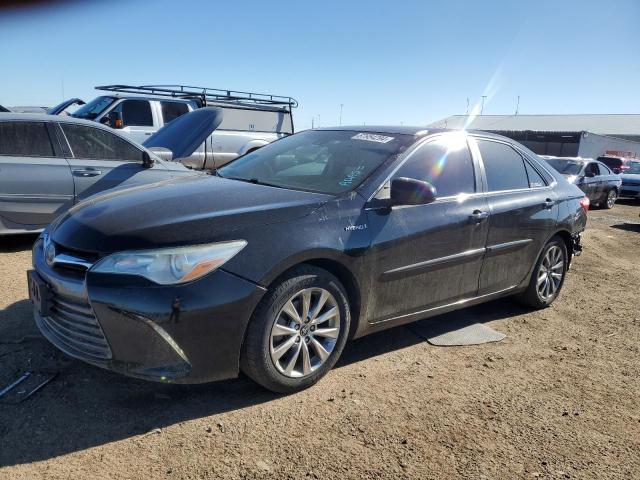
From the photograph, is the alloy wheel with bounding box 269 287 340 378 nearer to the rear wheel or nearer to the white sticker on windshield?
the white sticker on windshield

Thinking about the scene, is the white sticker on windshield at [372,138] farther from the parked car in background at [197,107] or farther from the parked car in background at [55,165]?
the parked car in background at [197,107]

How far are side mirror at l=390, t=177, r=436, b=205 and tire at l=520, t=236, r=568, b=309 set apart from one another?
1.97 metres

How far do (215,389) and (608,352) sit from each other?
3074mm

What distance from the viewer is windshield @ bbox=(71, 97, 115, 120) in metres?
10.8

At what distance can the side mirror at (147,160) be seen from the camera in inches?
244

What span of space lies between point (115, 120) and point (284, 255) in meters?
9.15

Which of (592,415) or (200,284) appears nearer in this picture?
(200,284)

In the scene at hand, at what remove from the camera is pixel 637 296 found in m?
5.74

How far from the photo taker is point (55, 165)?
5762 millimetres

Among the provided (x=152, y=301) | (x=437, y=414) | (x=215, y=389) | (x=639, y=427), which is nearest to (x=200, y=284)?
(x=152, y=301)

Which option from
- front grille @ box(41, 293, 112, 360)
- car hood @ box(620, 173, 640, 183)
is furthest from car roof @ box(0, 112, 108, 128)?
car hood @ box(620, 173, 640, 183)

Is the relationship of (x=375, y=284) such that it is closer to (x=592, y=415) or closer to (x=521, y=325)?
(x=592, y=415)

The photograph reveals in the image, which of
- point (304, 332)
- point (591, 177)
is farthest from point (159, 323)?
point (591, 177)

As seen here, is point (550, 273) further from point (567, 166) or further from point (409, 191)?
point (567, 166)
